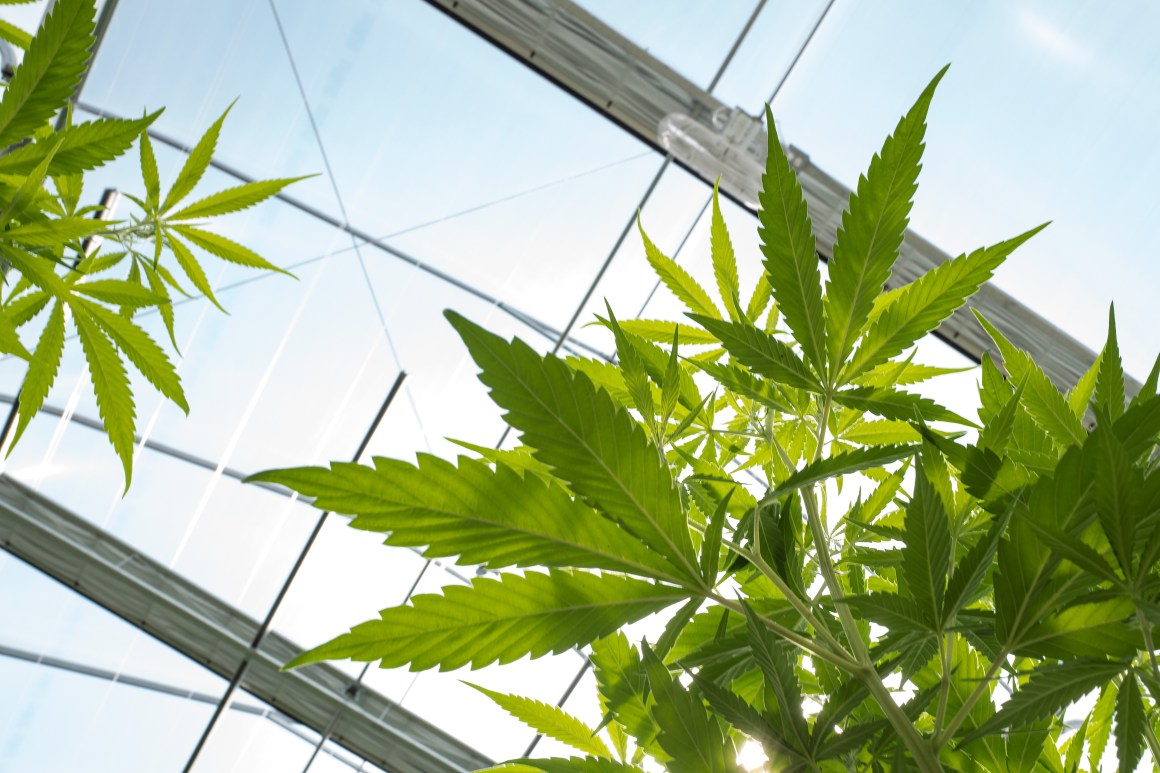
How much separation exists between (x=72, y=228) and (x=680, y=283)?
617mm

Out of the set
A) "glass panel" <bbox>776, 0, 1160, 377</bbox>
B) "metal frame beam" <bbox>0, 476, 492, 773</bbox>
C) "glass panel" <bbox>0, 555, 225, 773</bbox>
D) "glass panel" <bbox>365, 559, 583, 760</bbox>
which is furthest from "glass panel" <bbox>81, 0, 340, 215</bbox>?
"glass panel" <bbox>0, 555, 225, 773</bbox>

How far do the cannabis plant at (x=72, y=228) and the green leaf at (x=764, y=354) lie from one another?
59 cm

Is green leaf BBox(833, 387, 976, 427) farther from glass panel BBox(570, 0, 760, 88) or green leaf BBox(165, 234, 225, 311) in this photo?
glass panel BBox(570, 0, 760, 88)

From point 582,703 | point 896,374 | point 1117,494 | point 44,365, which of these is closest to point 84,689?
point 582,703

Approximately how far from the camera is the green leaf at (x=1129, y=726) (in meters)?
0.57

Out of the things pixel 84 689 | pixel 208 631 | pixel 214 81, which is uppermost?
pixel 214 81

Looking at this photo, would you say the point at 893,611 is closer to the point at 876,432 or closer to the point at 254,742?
the point at 876,432

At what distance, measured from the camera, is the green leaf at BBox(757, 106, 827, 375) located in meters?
0.64

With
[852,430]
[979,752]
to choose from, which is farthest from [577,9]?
[979,752]

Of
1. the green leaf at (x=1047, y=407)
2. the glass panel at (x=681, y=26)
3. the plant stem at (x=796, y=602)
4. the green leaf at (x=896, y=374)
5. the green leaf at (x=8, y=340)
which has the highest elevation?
the glass panel at (x=681, y=26)

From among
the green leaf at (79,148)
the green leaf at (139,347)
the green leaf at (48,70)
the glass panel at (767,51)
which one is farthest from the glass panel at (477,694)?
the green leaf at (48,70)

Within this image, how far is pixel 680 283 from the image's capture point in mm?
1057

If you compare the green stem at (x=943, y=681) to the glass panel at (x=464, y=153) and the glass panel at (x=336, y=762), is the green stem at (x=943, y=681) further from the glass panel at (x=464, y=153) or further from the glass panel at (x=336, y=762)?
the glass panel at (x=336, y=762)

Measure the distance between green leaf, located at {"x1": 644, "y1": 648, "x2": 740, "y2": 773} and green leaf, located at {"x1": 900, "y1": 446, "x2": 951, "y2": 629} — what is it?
15 centimetres
